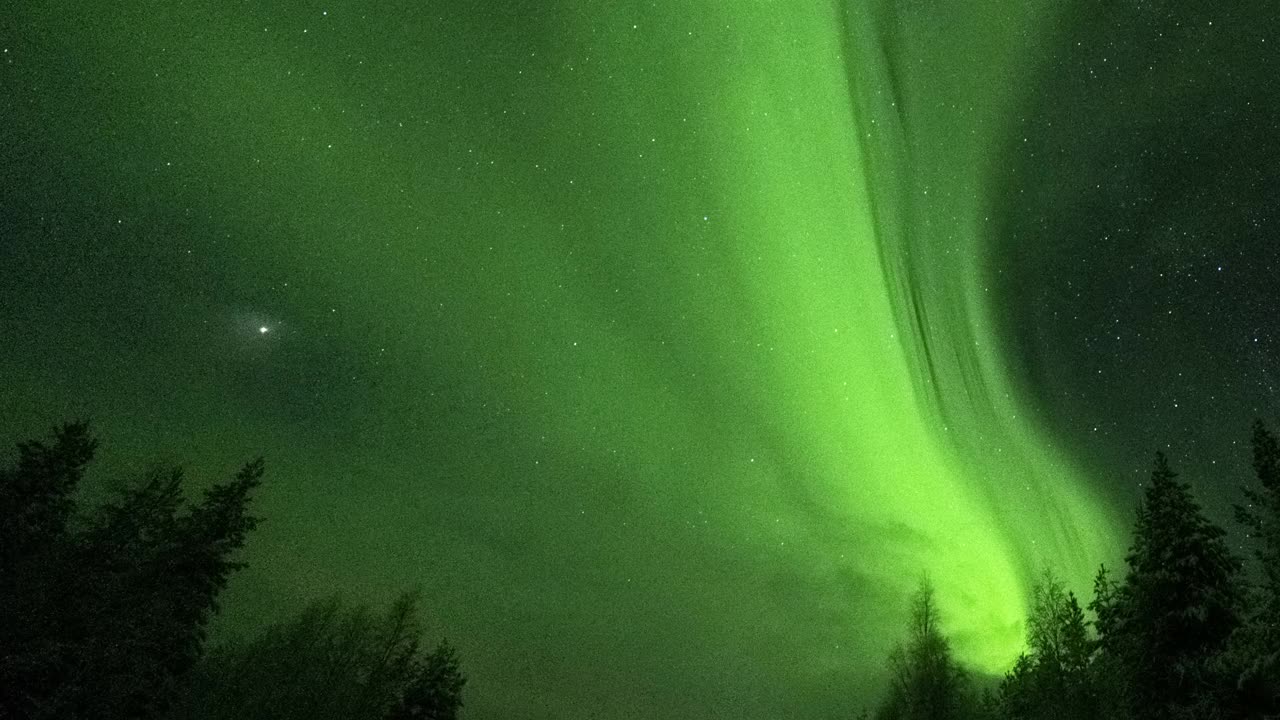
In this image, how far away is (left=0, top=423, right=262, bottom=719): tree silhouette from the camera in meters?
20.9

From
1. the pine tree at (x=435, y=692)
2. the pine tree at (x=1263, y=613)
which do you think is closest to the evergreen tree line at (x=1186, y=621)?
the pine tree at (x=1263, y=613)

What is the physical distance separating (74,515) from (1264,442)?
3468 cm

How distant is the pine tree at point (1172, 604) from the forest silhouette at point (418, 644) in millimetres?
34

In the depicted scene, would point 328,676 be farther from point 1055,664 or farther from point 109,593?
point 1055,664

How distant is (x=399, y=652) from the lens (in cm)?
3728

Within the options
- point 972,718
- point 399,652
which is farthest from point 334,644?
point 972,718

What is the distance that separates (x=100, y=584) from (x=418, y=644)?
1649 cm

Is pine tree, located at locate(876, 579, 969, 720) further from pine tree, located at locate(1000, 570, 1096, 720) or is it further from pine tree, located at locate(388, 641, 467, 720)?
pine tree, located at locate(388, 641, 467, 720)

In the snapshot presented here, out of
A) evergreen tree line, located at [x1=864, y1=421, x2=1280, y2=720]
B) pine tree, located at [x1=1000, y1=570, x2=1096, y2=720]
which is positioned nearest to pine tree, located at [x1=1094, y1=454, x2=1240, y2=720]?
evergreen tree line, located at [x1=864, y1=421, x2=1280, y2=720]

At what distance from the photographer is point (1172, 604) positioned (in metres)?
16.4

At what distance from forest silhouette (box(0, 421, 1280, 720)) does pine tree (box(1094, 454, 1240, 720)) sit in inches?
1.3

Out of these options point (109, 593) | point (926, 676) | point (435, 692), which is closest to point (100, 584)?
point (109, 593)

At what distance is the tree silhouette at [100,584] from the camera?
20922 millimetres

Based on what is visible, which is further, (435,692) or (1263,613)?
(435,692)
